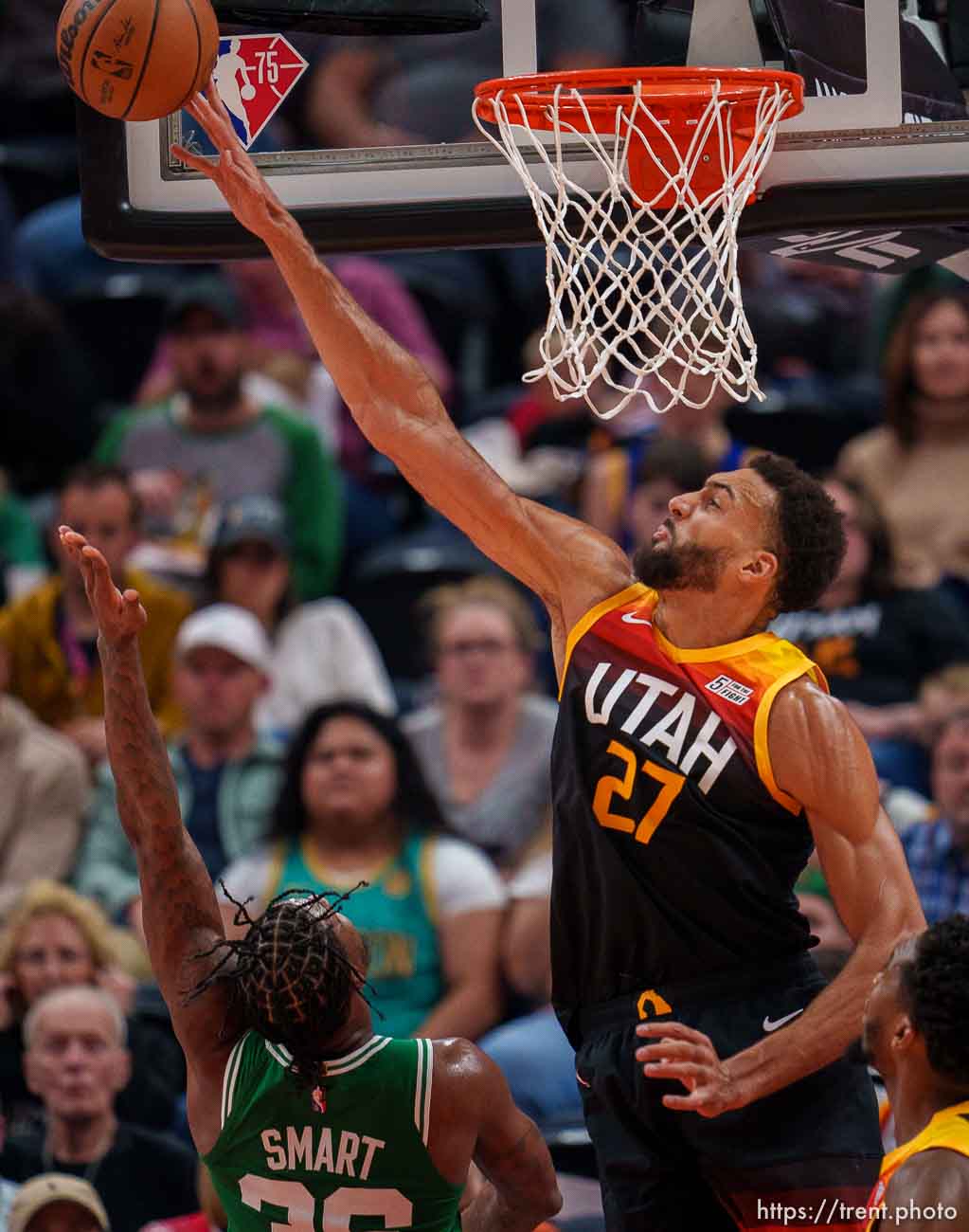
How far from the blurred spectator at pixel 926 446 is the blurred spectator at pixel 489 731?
154 centimetres

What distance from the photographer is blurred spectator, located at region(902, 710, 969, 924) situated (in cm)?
700

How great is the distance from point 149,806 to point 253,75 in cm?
178

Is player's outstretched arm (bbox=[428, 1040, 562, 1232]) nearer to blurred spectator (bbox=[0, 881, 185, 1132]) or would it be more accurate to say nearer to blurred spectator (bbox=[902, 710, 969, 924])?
blurred spectator (bbox=[0, 881, 185, 1132])

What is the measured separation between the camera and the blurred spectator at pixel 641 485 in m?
8.19

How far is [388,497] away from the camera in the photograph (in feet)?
33.0

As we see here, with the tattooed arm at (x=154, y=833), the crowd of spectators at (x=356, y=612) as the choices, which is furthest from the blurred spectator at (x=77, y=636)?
the tattooed arm at (x=154, y=833)

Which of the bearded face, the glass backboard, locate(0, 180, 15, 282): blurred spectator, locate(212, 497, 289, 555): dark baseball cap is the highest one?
the glass backboard

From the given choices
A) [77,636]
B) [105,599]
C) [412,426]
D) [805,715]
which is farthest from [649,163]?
[77,636]

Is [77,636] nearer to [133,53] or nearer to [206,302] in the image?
[206,302]

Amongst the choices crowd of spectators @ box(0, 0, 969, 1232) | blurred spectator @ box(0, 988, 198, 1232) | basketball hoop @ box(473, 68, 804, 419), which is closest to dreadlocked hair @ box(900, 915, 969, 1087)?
basketball hoop @ box(473, 68, 804, 419)

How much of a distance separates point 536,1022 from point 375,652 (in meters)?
2.71

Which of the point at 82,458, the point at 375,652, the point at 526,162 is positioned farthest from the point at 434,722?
the point at 526,162

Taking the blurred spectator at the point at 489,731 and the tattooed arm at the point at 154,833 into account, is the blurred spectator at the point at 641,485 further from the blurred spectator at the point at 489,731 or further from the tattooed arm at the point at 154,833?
the tattooed arm at the point at 154,833

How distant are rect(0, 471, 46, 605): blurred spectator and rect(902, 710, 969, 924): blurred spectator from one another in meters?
4.24
